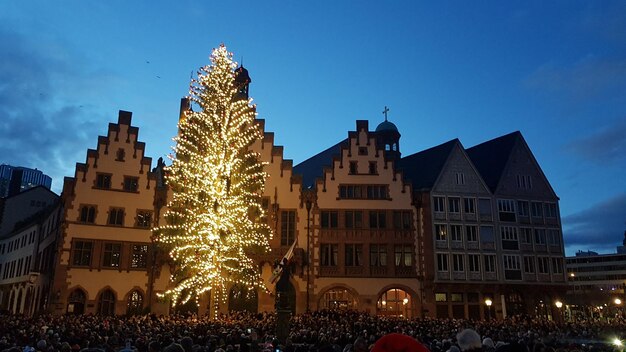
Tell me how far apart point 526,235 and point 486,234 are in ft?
15.3

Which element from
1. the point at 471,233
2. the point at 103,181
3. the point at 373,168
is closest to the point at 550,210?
the point at 471,233

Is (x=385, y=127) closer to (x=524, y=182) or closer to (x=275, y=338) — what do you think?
(x=524, y=182)

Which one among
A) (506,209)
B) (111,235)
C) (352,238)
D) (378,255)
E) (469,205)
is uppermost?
(469,205)

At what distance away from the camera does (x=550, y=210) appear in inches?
1946

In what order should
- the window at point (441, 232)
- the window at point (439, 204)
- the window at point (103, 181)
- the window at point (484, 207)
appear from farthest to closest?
1. the window at point (484, 207)
2. the window at point (439, 204)
3. the window at point (441, 232)
4. the window at point (103, 181)

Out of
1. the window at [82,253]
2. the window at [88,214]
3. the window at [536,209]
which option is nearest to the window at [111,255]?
the window at [82,253]

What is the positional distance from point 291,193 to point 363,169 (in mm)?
7043

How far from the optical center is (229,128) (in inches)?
1380

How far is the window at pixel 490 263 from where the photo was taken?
45.3 metres

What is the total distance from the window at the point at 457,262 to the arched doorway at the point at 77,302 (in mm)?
31409

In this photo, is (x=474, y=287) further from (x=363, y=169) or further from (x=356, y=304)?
(x=363, y=169)

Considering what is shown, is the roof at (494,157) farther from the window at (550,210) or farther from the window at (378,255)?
the window at (378,255)

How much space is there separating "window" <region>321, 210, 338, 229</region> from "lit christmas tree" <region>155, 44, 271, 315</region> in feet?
31.1

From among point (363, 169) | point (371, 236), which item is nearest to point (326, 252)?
point (371, 236)
